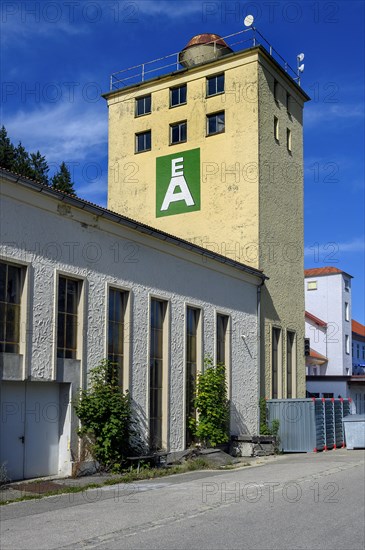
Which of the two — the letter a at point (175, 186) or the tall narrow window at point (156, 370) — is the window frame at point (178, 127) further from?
the tall narrow window at point (156, 370)

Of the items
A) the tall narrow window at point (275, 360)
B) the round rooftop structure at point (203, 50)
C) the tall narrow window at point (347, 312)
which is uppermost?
the round rooftop structure at point (203, 50)

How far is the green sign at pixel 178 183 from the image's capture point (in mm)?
28109

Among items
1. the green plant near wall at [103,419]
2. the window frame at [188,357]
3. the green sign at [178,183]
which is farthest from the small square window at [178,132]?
the green plant near wall at [103,419]

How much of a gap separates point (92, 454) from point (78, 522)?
19.4 feet

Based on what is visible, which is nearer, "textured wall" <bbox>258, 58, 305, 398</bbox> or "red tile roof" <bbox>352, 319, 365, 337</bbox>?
"textured wall" <bbox>258, 58, 305, 398</bbox>

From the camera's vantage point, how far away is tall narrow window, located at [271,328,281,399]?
26.0 meters

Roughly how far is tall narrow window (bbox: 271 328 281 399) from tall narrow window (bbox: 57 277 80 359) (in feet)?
40.2

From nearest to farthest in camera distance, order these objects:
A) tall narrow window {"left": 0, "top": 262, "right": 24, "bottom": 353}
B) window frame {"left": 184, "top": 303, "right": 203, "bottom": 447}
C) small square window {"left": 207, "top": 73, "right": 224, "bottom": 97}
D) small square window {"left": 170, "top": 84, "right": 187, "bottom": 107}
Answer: tall narrow window {"left": 0, "top": 262, "right": 24, "bottom": 353}
window frame {"left": 184, "top": 303, "right": 203, "bottom": 447}
small square window {"left": 207, "top": 73, "right": 224, "bottom": 97}
small square window {"left": 170, "top": 84, "right": 187, "bottom": 107}

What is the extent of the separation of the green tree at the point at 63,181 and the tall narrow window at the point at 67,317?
22.4 meters

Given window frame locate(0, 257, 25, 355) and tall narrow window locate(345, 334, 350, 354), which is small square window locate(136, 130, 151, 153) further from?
tall narrow window locate(345, 334, 350, 354)

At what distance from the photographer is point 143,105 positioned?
102 feet

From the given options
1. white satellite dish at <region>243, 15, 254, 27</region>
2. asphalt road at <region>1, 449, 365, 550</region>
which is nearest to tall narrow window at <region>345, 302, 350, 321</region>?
white satellite dish at <region>243, 15, 254, 27</region>

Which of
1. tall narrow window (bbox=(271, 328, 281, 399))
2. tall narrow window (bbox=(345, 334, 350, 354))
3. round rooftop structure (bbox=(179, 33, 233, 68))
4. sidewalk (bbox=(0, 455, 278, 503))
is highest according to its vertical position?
round rooftop structure (bbox=(179, 33, 233, 68))

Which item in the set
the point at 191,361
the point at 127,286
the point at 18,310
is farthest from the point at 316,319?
the point at 18,310
